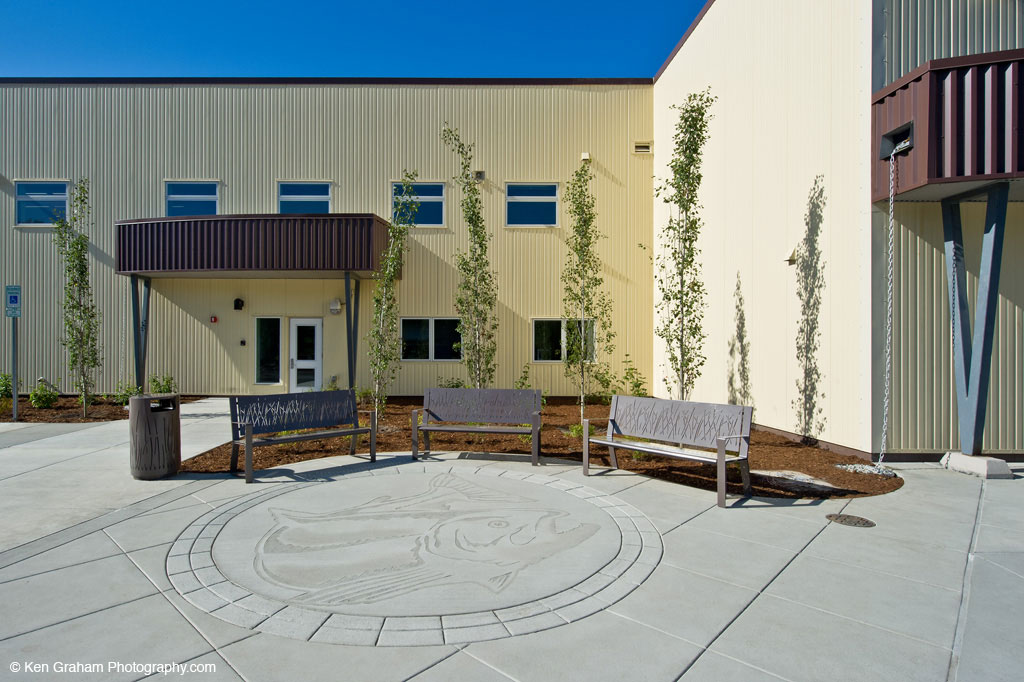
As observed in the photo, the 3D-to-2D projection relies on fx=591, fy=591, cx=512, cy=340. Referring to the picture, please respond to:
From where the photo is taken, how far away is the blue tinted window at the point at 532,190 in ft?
53.6

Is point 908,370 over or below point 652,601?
over

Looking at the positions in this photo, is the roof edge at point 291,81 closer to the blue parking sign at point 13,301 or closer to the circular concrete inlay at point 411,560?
the blue parking sign at point 13,301

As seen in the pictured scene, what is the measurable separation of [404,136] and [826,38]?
10.7 m

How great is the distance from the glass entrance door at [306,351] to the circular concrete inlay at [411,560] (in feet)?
33.4

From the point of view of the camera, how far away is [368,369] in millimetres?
16125

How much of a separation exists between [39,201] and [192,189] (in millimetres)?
4257

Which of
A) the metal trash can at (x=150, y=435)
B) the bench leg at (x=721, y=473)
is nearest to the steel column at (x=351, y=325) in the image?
the metal trash can at (x=150, y=435)

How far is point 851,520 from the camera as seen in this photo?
5.53 m

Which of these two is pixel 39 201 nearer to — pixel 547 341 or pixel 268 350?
pixel 268 350

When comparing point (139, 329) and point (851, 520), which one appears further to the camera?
point (139, 329)

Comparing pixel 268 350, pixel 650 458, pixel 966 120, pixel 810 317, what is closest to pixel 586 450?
pixel 650 458

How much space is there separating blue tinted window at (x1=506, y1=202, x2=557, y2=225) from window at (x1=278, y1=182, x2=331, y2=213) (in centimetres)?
507

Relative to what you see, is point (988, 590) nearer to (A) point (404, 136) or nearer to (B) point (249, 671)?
(B) point (249, 671)

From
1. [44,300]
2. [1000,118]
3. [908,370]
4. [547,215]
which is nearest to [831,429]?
[908,370]
